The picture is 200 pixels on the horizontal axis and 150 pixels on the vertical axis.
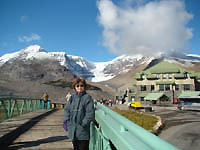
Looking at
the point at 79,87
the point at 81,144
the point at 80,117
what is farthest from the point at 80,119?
the point at 79,87

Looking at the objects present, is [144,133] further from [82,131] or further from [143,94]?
[143,94]

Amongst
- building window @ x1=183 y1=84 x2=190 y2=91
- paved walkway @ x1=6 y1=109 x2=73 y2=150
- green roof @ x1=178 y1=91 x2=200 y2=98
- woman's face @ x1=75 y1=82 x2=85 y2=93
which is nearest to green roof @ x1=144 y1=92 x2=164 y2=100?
green roof @ x1=178 y1=91 x2=200 y2=98

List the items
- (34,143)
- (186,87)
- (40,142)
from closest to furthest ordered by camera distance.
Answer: (34,143) → (40,142) → (186,87)

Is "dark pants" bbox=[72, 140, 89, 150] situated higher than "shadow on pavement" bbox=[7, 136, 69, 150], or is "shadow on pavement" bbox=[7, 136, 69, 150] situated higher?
"dark pants" bbox=[72, 140, 89, 150]

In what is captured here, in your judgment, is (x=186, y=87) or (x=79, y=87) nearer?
(x=79, y=87)

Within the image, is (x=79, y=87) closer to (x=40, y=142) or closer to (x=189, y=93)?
(x=40, y=142)

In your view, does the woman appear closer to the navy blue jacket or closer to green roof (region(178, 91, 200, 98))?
the navy blue jacket

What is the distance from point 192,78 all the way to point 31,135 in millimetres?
46193

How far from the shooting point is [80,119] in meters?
3.14

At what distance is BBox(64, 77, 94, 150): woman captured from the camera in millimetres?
3105

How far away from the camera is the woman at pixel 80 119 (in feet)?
10.2

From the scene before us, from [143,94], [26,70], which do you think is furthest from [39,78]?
[143,94]

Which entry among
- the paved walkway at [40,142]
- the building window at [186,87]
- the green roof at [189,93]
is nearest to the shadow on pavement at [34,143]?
the paved walkway at [40,142]

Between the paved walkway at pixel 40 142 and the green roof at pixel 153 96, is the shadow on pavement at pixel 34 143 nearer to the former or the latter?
the paved walkway at pixel 40 142
